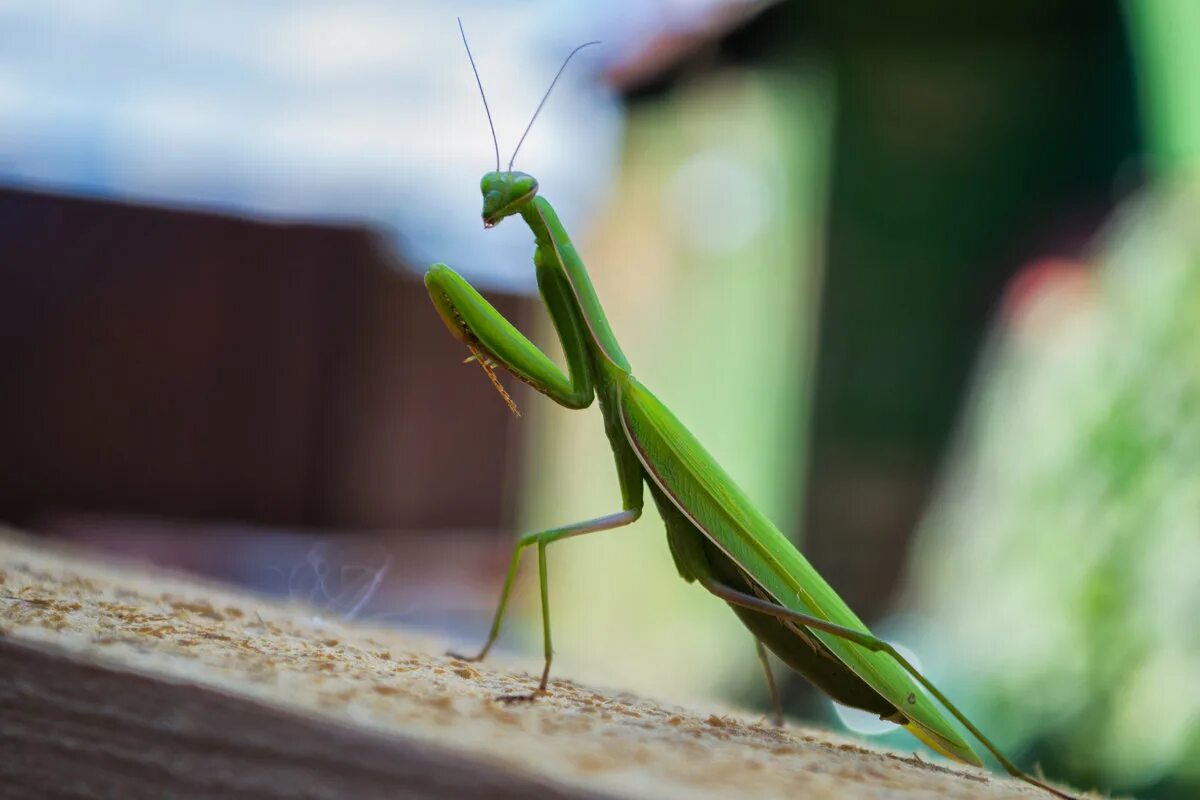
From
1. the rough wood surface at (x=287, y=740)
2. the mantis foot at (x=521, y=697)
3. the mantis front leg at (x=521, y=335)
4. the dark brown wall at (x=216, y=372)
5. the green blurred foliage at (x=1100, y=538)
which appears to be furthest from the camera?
Answer: the dark brown wall at (x=216, y=372)

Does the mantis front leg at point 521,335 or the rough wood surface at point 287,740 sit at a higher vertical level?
the mantis front leg at point 521,335

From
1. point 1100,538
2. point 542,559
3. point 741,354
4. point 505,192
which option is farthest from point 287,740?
point 741,354

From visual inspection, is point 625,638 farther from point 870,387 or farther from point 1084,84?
point 1084,84

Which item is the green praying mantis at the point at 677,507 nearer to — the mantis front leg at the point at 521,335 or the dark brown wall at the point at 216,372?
the mantis front leg at the point at 521,335

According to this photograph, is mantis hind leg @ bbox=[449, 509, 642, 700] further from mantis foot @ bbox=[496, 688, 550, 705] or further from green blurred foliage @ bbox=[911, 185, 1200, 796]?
green blurred foliage @ bbox=[911, 185, 1200, 796]

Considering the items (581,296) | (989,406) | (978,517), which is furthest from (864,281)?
(581,296)

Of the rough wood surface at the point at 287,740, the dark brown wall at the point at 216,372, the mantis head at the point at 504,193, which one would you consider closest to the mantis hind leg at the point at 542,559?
the mantis head at the point at 504,193

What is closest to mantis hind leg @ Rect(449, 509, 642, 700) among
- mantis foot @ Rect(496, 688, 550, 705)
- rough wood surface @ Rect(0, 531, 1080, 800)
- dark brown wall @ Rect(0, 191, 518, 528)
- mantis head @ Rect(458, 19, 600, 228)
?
mantis foot @ Rect(496, 688, 550, 705)

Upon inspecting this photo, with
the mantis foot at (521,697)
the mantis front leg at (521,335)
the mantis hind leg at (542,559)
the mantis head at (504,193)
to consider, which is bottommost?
the mantis foot at (521,697)

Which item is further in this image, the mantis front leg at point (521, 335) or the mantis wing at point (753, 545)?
the mantis front leg at point (521, 335)
